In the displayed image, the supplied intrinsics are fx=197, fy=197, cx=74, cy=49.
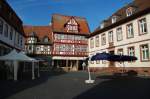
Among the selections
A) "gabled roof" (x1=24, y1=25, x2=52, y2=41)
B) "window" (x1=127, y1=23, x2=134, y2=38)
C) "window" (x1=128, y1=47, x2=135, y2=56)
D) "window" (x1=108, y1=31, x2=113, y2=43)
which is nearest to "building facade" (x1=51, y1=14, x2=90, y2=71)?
"gabled roof" (x1=24, y1=25, x2=52, y2=41)

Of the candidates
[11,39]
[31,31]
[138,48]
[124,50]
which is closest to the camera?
[138,48]

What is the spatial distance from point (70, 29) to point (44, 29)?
775 cm

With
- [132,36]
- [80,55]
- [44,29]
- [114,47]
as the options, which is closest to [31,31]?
[44,29]

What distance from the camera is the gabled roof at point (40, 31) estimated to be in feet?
166

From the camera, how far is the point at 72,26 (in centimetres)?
5022

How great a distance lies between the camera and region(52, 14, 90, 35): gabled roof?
4907 centimetres

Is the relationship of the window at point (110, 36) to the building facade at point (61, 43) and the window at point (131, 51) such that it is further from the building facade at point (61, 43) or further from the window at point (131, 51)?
the building facade at point (61, 43)

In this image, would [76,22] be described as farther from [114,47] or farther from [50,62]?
[114,47]

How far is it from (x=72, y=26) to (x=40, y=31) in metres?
8.79

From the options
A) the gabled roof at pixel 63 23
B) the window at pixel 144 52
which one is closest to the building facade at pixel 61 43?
the gabled roof at pixel 63 23

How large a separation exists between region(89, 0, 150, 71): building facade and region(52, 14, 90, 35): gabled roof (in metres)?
17.8

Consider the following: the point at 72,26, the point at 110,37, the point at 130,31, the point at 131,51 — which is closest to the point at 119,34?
the point at 110,37

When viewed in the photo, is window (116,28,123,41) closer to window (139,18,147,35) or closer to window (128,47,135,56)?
window (128,47,135,56)

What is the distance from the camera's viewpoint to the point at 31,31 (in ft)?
169
